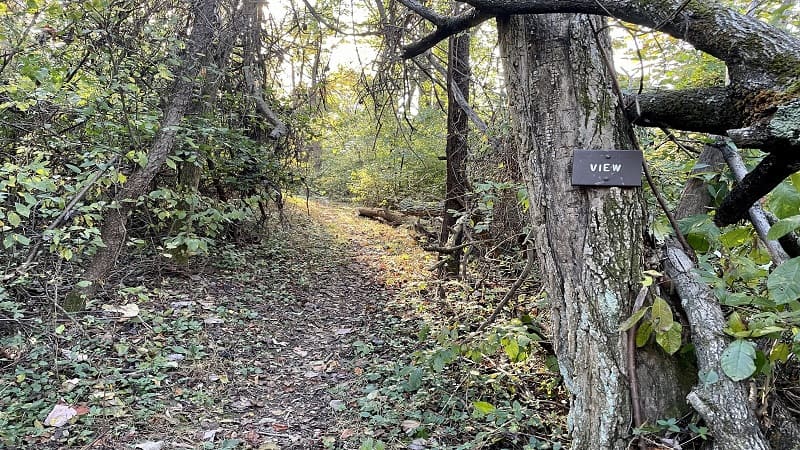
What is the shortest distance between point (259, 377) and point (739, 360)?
3188 millimetres

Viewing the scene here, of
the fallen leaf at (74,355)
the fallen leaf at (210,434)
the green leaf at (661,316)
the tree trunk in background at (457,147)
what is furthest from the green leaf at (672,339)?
the fallen leaf at (74,355)

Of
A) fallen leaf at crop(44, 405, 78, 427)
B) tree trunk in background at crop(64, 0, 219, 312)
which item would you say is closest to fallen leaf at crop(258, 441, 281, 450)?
fallen leaf at crop(44, 405, 78, 427)

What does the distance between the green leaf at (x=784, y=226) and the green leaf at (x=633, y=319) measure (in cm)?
48

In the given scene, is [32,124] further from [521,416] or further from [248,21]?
[521,416]

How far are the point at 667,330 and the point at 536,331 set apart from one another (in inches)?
48.9

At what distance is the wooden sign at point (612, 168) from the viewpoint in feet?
6.01

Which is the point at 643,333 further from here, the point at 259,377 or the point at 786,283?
the point at 259,377

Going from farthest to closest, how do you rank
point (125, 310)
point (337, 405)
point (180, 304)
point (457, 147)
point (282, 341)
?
1. point (457, 147)
2. point (180, 304)
3. point (282, 341)
4. point (125, 310)
5. point (337, 405)

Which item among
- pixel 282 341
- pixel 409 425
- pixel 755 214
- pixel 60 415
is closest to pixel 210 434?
pixel 60 415

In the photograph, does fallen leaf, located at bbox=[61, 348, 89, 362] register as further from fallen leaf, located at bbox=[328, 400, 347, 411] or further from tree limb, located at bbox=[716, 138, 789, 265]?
tree limb, located at bbox=[716, 138, 789, 265]

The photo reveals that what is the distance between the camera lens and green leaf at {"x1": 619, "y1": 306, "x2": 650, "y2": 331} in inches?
65.6

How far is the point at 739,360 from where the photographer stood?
4.86 feet

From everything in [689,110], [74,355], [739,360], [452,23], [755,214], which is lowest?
[74,355]

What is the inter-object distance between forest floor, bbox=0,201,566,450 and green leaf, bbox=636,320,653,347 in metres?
0.75
